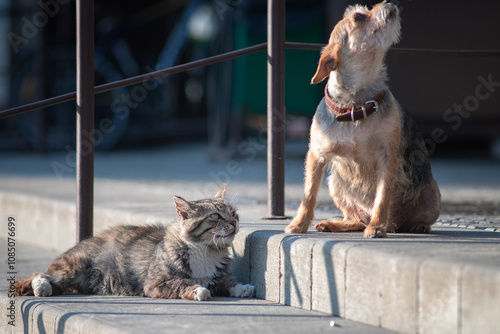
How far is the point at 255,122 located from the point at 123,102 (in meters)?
2.60

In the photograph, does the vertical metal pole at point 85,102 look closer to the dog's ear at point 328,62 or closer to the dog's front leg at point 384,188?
the dog's ear at point 328,62

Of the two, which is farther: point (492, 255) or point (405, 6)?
point (405, 6)

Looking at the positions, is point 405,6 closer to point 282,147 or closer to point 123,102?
point 123,102

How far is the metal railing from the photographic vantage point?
4.23m

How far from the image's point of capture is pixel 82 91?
423cm

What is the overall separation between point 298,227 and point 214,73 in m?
7.48

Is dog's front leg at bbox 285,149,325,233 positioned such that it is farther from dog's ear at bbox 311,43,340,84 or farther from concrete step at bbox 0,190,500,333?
dog's ear at bbox 311,43,340,84

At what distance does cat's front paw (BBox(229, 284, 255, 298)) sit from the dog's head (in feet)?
3.79

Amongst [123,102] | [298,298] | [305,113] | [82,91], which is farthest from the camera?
[123,102]

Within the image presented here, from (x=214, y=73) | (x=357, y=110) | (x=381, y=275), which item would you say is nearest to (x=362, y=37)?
(x=357, y=110)

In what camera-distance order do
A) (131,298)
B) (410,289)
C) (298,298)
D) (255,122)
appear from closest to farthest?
(410,289)
(298,298)
(131,298)
(255,122)

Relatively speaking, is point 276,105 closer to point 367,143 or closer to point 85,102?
point 367,143

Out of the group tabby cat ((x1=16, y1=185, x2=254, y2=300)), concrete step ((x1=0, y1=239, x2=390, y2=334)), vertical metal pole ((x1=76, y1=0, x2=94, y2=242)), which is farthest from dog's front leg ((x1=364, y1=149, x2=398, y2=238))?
vertical metal pole ((x1=76, y1=0, x2=94, y2=242))

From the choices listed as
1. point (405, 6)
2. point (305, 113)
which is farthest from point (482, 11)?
point (305, 113)
